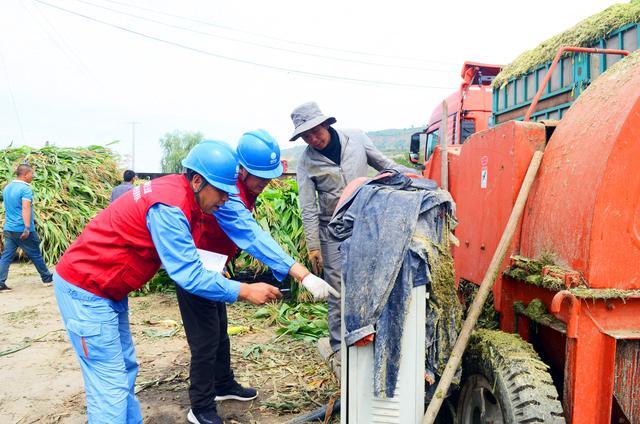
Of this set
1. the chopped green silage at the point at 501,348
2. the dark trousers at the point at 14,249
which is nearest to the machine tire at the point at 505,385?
the chopped green silage at the point at 501,348

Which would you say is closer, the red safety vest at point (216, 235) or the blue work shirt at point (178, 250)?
the blue work shirt at point (178, 250)

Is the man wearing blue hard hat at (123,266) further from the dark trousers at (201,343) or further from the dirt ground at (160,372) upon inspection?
the dirt ground at (160,372)

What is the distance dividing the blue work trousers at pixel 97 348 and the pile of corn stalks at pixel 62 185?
26.7 feet

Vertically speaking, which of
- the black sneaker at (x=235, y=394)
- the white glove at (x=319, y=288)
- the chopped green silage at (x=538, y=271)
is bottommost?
the black sneaker at (x=235, y=394)

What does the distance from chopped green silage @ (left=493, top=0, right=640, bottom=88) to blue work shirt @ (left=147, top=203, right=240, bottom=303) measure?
163 inches

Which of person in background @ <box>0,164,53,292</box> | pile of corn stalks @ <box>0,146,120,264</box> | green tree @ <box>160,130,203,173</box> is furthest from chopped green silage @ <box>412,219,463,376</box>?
green tree @ <box>160,130,203,173</box>

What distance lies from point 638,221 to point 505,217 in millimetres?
745

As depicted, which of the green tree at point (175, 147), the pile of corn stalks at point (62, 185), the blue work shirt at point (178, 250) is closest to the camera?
the blue work shirt at point (178, 250)

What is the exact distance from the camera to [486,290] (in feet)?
7.68

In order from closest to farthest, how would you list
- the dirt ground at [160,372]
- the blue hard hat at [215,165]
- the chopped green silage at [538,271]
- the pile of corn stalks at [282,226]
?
the chopped green silage at [538,271] < the blue hard hat at [215,165] < the dirt ground at [160,372] < the pile of corn stalks at [282,226]

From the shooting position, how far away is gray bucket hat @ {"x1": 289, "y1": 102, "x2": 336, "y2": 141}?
3.85 m

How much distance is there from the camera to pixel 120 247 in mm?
2564

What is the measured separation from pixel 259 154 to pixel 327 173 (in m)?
0.95

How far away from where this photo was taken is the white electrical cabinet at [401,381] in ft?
7.28
